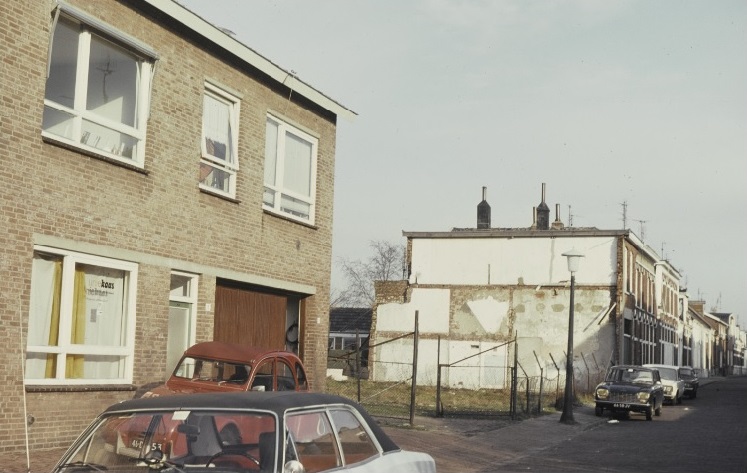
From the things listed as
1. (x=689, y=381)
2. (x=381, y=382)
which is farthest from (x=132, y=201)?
(x=689, y=381)

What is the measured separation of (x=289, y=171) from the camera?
796 inches

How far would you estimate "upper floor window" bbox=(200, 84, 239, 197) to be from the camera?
683 inches

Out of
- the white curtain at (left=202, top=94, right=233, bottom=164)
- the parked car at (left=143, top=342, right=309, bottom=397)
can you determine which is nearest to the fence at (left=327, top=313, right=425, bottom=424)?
the white curtain at (left=202, top=94, right=233, bottom=164)

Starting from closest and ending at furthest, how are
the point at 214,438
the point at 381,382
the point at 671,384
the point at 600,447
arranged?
the point at 214,438 → the point at 600,447 → the point at 671,384 → the point at 381,382

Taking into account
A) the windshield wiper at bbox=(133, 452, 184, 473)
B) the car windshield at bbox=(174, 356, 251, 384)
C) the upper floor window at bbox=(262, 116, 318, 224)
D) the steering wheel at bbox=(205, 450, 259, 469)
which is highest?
the upper floor window at bbox=(262, 116, 318, 224)

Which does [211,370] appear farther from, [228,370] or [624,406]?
[624,406]

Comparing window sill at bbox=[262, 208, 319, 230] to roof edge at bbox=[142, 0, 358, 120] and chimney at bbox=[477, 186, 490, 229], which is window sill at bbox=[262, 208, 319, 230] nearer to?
roof edge at bbox=[142, 0, 358, 120]

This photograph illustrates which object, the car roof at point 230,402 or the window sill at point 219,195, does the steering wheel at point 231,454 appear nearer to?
the car roof at point 230,402

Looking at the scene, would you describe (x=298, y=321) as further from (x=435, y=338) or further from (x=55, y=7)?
(x=435, y=338)

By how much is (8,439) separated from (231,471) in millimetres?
8074

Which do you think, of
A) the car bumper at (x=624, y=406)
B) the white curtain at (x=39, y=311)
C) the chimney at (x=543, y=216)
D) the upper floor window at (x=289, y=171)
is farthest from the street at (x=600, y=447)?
the chimney at (x=543, y=216)

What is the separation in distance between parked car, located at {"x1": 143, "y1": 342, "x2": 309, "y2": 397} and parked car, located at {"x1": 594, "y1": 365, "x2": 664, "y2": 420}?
53.4ft

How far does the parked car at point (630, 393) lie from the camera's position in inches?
1119

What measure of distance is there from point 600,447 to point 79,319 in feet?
35.0
